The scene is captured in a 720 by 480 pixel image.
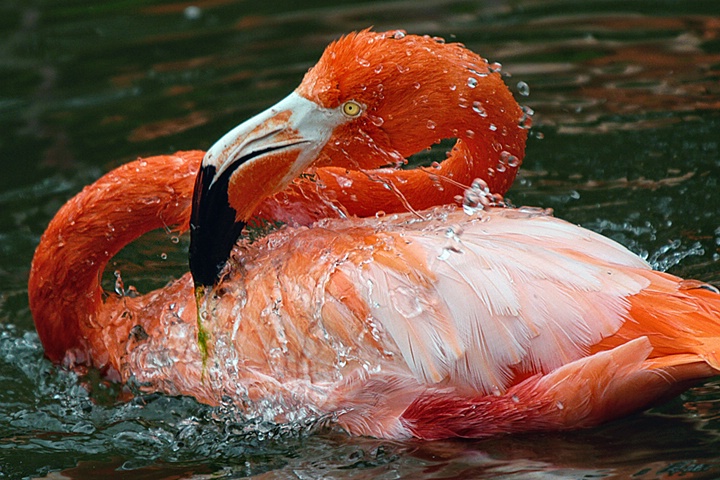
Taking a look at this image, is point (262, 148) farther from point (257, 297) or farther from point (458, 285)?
point (458, 285)

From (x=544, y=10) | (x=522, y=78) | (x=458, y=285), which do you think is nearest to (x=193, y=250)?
(x=458, y=285)

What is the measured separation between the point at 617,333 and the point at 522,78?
2900 mm

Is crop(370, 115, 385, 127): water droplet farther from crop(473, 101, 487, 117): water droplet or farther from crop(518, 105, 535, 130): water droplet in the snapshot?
crop(518, 105, 535, 130): water droplet

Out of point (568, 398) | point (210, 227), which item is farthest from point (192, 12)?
point (568, 398)

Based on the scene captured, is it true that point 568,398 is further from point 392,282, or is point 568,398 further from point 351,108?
point 351,108

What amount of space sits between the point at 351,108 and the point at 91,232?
1046 millimetres

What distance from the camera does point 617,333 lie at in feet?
9.18

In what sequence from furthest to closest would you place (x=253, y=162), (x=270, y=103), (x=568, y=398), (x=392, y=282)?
1. (x=270, y=103)
2. (x=253, y=162)
3. (x=392, y=282)
4. (x=568, y=398)

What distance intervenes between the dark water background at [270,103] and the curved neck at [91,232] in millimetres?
197

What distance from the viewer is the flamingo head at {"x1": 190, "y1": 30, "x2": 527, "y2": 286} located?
301 cm

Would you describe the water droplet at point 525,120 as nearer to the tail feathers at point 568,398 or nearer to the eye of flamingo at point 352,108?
the eye of flamingo at point 352,108

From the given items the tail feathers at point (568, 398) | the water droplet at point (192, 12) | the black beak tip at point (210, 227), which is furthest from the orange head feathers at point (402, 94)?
the water droplet at point (192, 12)

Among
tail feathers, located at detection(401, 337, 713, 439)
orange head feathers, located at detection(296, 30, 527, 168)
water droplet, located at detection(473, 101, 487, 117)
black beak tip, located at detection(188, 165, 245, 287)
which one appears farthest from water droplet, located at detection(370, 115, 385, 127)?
tail feathers, located at detection(401, 337, 713, 439)

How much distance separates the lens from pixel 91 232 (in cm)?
349
